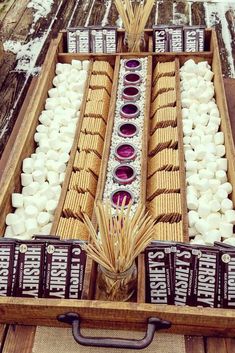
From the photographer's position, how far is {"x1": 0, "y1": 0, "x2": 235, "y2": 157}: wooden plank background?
3455 millimetres

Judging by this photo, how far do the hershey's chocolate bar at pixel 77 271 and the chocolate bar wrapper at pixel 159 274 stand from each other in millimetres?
188

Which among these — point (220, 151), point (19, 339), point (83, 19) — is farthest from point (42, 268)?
point (83, 19)

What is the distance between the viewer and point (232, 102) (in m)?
2.86

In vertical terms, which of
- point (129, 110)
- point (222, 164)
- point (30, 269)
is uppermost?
point (129, 110)

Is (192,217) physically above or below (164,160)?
below

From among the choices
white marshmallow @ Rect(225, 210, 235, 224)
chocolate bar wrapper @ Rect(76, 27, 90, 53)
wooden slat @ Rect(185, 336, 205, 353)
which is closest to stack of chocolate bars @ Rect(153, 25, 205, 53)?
chocolate bar wrapper @ Rect(76, 27, 90, 53)

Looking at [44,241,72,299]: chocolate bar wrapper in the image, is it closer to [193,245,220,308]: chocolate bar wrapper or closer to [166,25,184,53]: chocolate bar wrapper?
[193,245,220,308]: chocolate bar wrapper

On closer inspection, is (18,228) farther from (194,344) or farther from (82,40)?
(82,40)

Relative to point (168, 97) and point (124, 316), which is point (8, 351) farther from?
point (168, 97)

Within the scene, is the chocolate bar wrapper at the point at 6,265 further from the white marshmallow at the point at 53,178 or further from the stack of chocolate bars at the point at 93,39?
the stack of chocolate bars at the point at 93,39

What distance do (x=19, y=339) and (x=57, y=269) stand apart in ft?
0.74

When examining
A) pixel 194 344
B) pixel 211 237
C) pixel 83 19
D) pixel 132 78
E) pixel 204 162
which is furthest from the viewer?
pixel 83 19

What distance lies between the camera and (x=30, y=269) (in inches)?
58.5

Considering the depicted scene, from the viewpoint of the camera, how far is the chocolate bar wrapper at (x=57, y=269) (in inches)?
57.6
